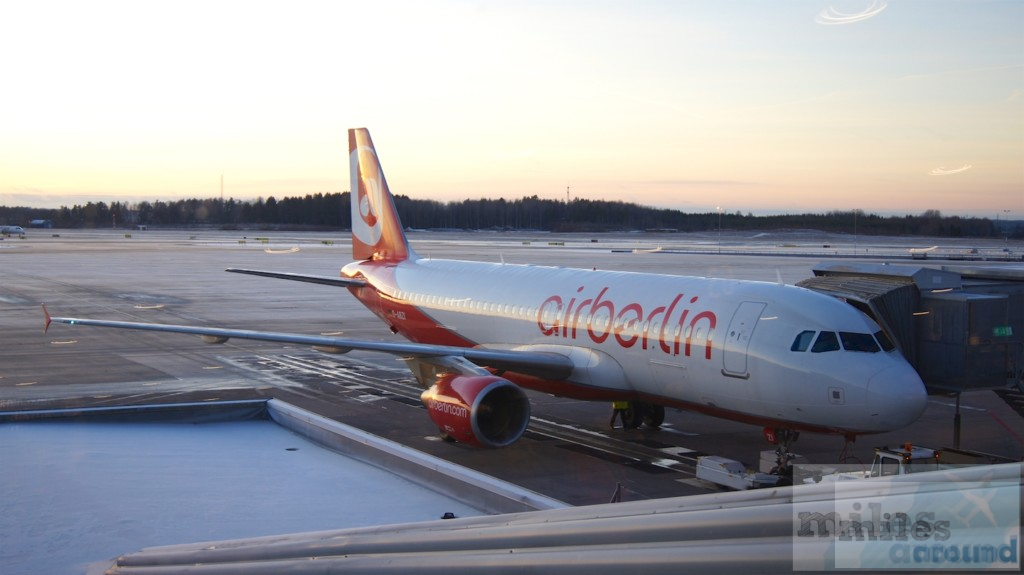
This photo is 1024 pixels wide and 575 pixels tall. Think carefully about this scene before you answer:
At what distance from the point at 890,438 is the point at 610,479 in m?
7.35

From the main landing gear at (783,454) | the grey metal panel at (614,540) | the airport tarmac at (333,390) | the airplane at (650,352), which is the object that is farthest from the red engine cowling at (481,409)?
the grey metal panel at (614,540)

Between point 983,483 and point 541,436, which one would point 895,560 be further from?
point 541,436

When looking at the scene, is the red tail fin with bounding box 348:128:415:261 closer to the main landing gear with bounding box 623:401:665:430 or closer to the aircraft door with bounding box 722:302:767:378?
the main landing gear with bounding box 623:401:665:430

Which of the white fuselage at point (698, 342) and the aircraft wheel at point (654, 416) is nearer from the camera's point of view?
the white fuselage at point (698, 342)

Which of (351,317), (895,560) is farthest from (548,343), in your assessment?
(351,317)

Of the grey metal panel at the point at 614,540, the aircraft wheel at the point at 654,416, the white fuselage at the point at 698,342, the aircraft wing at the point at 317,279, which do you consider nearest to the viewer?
the grey metal panel at the point at 614,540

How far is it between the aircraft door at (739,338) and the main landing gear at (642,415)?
12.6ft

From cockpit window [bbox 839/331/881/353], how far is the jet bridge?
1382 mm

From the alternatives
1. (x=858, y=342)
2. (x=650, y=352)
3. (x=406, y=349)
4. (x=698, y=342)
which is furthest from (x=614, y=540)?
(x=406, y=349)

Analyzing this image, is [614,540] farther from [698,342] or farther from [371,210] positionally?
[371,210]

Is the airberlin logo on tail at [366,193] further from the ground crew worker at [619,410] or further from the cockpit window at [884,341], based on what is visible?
the cockpit window at [884,341]

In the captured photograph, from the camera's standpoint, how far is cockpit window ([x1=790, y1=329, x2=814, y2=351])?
50.8 ft

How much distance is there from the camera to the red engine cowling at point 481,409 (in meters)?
16.8

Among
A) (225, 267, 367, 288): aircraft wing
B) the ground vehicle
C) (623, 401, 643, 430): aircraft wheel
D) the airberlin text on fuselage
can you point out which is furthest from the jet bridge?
(225, 267, 367, 288): aircraft wing
